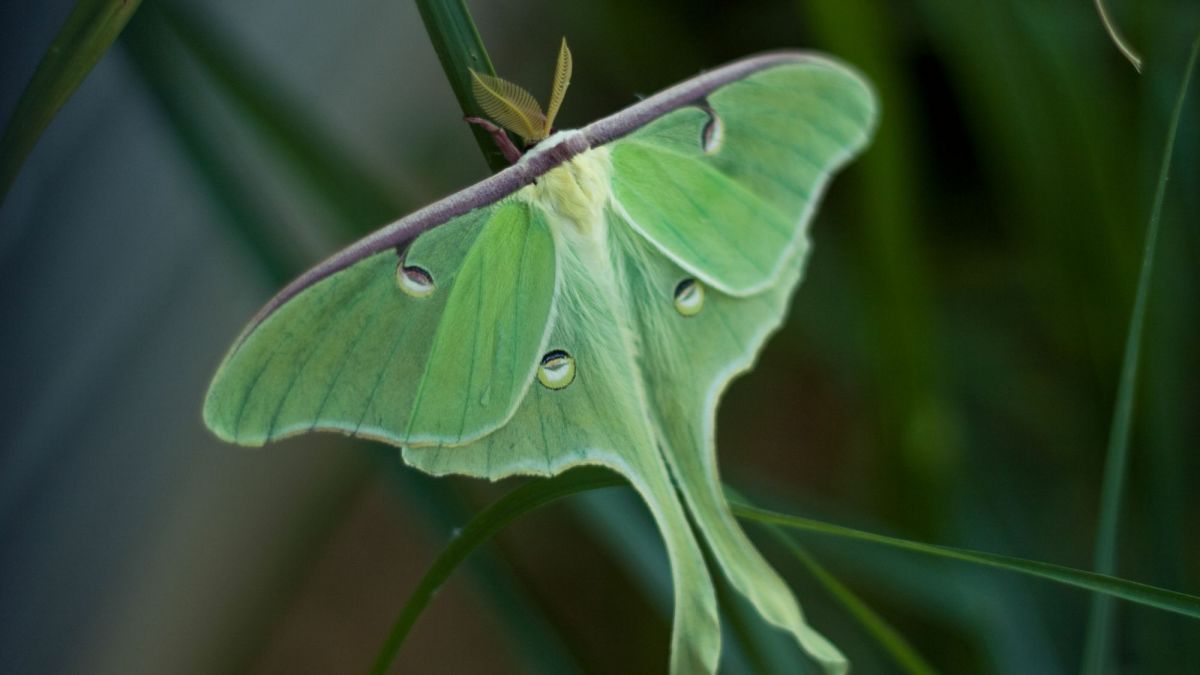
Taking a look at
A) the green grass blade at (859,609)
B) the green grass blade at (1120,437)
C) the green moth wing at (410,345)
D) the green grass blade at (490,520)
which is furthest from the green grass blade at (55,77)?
the green grass blade at (1120,437)

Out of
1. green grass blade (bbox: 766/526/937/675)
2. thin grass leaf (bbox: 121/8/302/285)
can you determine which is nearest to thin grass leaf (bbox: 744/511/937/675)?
green grass blade (bbox: 766/526/937/675)

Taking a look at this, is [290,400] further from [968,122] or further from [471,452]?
[968,122]

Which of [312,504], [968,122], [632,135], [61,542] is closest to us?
[632,135]

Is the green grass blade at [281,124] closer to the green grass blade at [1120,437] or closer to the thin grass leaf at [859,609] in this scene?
the thin grass leaf at [859,609]

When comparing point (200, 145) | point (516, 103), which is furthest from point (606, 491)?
point (200, 145)

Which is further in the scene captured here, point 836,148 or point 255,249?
point 255,249

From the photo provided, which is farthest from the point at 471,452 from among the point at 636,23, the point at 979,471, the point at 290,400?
the point at 636,23

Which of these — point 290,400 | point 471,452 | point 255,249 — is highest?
point 255,249
